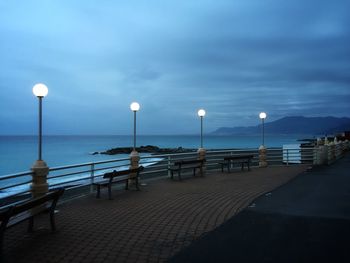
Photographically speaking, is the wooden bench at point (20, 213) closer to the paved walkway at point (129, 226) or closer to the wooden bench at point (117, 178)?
the paved walkway at point (129, 226)

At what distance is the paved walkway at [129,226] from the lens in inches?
207

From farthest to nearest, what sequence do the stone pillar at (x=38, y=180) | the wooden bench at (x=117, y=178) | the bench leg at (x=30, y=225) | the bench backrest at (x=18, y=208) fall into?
the wooden bench at (x=117, y=178) → the stone pillar at (x=38, y=180) → the bench leg at (x=30, y=225) → the bench backrest at (x=18, y=208)

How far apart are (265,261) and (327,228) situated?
224cm

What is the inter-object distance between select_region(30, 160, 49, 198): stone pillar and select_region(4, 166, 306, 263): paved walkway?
0.64 m

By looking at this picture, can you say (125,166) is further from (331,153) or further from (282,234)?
(282,234)

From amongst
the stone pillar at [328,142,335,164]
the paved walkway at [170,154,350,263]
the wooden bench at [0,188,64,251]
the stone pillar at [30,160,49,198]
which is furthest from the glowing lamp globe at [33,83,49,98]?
the stone pillar at [328,142,335,164]

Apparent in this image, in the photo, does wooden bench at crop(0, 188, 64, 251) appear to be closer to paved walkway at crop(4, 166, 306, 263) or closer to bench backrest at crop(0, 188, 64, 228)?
bench backrest at crop(0, 188, 64, 228)

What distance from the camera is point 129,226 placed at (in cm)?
679

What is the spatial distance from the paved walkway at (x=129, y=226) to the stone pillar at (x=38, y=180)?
25.2 inches

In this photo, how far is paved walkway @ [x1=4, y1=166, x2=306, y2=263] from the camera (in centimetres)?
527

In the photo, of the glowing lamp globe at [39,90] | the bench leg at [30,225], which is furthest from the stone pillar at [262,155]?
the bench leg at [30,225]

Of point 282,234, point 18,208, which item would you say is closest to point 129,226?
point 18,208

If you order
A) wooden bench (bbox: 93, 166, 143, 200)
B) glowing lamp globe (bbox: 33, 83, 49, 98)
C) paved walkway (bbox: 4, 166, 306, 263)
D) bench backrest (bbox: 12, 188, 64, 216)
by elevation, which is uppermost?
glowing lamp globe (bbox: 33, 83, 49, 98)

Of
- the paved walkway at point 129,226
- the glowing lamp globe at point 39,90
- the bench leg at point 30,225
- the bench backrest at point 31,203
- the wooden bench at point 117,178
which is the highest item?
the glowing lamp globe at point 39,90
